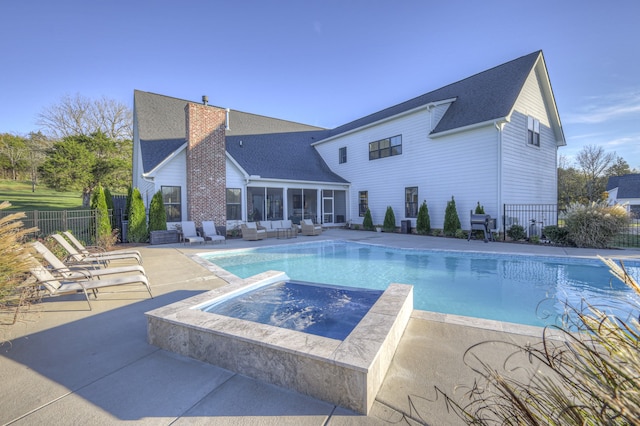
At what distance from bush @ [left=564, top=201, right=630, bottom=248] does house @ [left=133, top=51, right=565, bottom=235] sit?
251 cm

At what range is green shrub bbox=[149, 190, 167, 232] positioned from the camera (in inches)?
490

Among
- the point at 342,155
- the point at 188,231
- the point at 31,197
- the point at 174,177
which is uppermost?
the point at 342,155

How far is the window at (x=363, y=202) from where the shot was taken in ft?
61.1

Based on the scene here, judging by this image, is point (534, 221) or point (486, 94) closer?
point (534, 221)

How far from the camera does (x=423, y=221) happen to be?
14547 mm

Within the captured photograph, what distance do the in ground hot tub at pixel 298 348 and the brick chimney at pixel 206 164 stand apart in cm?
1072

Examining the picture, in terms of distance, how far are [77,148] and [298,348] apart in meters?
23.8

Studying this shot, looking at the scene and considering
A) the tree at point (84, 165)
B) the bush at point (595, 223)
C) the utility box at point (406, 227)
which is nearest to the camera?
the bush at point (595, 223)

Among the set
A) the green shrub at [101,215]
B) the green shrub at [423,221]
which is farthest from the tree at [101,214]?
the green shrub at [423,221]

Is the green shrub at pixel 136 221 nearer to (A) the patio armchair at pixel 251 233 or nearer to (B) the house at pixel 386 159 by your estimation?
(B) the house at pixel 386 159

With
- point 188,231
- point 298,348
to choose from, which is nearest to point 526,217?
point 298,348

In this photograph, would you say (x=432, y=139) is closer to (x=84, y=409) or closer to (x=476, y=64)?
(x=476, y=64)

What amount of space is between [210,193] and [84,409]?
12343 millimetres

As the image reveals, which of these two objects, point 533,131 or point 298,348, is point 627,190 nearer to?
point 533,131
